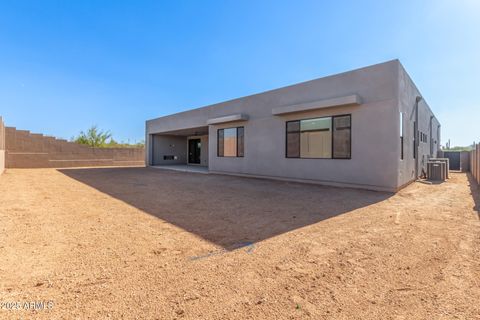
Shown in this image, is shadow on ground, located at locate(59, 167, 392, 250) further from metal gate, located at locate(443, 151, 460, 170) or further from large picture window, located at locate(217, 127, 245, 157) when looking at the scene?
metal gate, located at locate(443, 151, 460, 170)

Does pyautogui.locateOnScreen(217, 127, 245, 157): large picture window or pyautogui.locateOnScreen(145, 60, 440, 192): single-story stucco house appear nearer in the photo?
pyautogui.locateOnScreen(145, 60, 440, 192): single-story stucco house

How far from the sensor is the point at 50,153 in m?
19.7

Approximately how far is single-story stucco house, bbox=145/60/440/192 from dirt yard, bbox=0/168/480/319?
9.72ft

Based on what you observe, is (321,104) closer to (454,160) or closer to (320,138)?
(320,138)

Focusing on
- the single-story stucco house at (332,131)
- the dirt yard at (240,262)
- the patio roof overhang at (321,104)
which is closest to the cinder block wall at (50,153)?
the single-story stucco house at (332,131)

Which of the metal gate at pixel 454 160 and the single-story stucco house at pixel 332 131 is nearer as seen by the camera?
the single-story stucco house at pixel 332 131

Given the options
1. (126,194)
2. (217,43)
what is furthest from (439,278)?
(217,43)

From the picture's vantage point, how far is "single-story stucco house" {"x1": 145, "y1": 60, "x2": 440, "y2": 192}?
7953 millimetres

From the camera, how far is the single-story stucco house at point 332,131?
795 cm

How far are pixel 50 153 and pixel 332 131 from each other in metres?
21.8

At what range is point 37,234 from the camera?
379cm

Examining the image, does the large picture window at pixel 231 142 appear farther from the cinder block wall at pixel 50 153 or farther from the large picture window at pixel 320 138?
the cinder block wall at pixel 50 153

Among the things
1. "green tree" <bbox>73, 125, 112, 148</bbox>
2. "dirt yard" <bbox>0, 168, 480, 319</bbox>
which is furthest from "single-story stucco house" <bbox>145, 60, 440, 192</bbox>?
"green tree" <bbox>73, 125, 112, 148</bbox>

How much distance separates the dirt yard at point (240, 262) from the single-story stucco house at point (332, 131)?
2964mm
